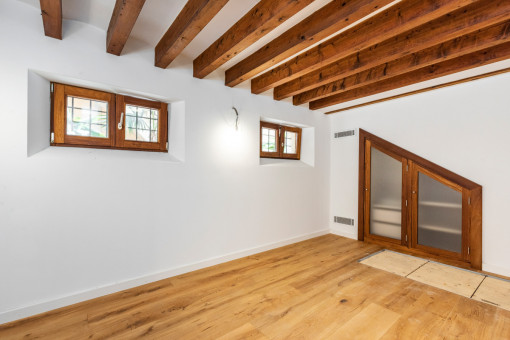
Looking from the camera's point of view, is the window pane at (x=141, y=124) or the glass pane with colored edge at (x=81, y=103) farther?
the window pane at (x=141, y=124)

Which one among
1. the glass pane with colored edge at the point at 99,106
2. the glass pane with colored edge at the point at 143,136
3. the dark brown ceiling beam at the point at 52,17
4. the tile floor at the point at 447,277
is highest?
the dark brown ceiling beam at the point at 52,17

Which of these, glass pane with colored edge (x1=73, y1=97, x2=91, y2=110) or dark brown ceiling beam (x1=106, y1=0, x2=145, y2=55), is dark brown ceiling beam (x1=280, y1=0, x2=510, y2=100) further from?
glass pane with colored edge (x1=73, y1=97, x2=91, y2=110)

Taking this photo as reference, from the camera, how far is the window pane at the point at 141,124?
2455 millimetres

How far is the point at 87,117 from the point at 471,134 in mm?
4376

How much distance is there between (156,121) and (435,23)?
279 centimetres

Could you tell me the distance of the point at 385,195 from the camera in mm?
3604

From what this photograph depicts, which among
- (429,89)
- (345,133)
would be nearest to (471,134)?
(429,89)

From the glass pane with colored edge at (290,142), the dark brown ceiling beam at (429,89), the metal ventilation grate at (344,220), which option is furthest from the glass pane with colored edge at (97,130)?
the metal ventilation grate at (344,220)

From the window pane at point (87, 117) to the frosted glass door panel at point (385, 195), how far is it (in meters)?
3.75

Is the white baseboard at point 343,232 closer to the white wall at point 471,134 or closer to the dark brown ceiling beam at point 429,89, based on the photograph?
the white wall at point 471,134

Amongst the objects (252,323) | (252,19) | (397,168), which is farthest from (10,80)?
(397,168)

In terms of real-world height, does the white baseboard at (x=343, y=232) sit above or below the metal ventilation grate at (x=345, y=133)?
below

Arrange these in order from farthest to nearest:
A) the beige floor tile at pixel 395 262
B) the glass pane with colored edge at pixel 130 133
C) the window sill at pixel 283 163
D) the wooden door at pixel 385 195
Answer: the window sill at pixel 283 163, the wooden door at pixel 385 195, the beige floor tile at pixel 395 262, the glass pane with colored edge at pixel 130 133

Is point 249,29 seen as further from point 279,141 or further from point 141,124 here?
point 279,141
